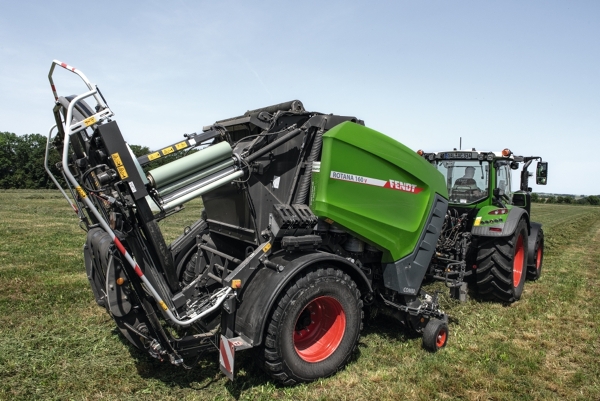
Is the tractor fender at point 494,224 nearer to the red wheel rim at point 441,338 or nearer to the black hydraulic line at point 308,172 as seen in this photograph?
the red wheel rim at point 441,338

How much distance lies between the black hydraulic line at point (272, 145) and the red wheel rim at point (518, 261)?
4.74 m

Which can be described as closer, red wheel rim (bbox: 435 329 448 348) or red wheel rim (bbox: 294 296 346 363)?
red wheel rim (bbox: 294 296 346 363)

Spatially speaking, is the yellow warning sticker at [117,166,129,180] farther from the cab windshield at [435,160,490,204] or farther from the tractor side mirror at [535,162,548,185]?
the tractor side mirror at [535,162,548,185]

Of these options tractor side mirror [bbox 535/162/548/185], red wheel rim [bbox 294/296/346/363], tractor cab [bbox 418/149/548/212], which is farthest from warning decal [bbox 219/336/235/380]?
tractor side mirror [bbox 535/162/548/185]

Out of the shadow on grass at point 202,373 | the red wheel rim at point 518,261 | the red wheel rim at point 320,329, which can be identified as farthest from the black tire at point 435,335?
the red wheel rim at point 518,261

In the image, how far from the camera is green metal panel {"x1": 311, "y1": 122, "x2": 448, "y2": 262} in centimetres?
394

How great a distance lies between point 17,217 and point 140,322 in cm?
1418

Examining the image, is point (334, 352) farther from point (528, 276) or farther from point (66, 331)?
point (528, 276)

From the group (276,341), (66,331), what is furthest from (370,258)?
(66,331)

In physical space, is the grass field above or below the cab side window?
below

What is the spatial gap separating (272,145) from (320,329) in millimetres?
1820

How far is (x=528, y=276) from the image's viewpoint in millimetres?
7879

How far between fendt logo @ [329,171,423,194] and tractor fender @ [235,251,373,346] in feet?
2.44

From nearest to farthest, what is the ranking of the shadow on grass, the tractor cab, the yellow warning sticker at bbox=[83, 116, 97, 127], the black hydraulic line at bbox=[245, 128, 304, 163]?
the yellow warning sticker at bbox=[83, 116, 97, 127], the shadow on grass, the black hydraulic line at bbox=[245, 128, 304, 163], the tractor cab
